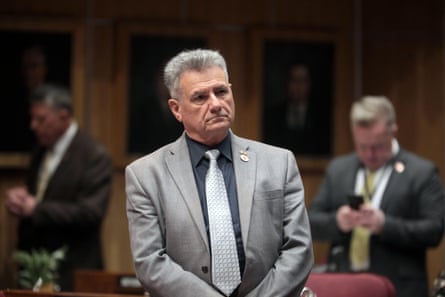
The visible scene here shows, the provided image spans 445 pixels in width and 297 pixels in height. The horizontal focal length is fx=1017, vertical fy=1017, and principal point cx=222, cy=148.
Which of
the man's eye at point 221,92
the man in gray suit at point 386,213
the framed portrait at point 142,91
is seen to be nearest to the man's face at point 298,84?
the framed portrait at point 142,91

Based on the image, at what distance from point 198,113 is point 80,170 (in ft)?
10.3

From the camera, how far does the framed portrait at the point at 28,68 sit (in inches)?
306

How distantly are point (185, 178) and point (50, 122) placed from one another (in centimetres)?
328

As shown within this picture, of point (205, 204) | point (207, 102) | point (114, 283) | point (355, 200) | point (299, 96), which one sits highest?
point (207, 102)

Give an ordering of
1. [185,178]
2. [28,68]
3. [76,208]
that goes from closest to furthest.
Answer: [185,178] < [76,208] < [28,68]

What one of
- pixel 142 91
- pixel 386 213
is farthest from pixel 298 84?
pixel 386 213

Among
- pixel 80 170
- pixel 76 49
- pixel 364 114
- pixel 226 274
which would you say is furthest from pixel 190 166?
pixel 76 49

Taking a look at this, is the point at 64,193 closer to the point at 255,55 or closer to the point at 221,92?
the point at 255,55

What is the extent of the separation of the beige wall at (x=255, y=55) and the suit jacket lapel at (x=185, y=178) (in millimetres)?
3964

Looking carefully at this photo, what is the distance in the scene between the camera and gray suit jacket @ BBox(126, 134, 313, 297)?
375 cm

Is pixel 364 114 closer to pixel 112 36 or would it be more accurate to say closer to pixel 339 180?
pixel 339 180

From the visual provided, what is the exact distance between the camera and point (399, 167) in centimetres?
598

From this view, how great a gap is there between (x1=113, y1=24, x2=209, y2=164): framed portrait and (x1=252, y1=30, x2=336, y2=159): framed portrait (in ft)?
2.47

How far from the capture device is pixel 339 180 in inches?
243
